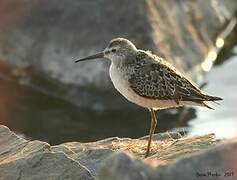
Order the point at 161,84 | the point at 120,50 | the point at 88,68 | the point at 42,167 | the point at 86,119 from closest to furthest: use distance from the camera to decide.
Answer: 1. the point at 42,167
2. the point at 161,84
3. the point at 120,50
4. the point at 86,119
5. the point at 88,68

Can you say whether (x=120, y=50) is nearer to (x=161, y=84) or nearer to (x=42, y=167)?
(x=161, y=84)

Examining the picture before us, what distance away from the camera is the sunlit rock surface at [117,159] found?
651 cm

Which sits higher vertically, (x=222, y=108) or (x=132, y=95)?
(x=222, y=108)

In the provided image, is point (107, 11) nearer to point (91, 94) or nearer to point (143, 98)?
point (91, 94)

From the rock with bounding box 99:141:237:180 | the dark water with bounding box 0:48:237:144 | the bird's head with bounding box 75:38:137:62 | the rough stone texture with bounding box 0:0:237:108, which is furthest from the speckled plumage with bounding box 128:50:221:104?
the rough stone texture with bounding box 0:0:237:108

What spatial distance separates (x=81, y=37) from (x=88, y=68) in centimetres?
91

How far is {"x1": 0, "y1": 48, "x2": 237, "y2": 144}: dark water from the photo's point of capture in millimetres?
16688

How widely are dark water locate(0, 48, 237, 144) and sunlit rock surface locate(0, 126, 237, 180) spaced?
5.08 meters

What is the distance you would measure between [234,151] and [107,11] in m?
12.1

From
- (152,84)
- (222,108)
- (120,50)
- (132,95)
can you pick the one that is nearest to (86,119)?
(222,108)

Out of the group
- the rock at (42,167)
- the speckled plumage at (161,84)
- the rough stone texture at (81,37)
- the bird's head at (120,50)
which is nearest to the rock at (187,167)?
the rock at (42,167)

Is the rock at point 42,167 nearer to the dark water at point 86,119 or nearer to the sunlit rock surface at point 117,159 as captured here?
the sunlit rock surface at point 117,159

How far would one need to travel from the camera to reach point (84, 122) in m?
17.1

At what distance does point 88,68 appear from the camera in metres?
17.7
